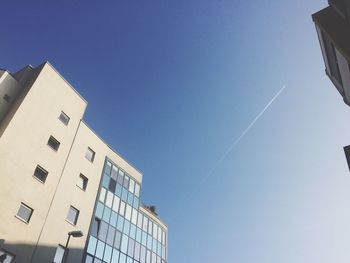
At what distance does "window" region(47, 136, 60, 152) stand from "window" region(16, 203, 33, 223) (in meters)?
5.37

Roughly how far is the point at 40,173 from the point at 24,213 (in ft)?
10.9

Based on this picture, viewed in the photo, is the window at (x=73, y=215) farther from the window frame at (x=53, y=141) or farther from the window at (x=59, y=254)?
the window frame at (x=53, y=141)

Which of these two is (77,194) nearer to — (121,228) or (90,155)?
(90,155)

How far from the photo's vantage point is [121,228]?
91.4 ft

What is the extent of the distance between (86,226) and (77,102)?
11.0 m

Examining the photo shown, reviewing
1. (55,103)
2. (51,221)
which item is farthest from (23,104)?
(51,221)

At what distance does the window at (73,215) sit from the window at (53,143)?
472 centimetres

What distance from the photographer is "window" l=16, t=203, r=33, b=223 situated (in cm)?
1931

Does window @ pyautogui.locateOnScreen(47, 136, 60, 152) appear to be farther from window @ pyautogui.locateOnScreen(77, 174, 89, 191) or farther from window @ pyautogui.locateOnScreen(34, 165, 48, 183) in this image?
window @ pyautogui.locateOnScreen(77, 174, 89, 191)

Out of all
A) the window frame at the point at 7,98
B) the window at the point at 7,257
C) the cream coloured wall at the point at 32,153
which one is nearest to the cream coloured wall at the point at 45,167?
the cream coloured wall at the point at 32,153

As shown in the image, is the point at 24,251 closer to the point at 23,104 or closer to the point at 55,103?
the point at 23,104

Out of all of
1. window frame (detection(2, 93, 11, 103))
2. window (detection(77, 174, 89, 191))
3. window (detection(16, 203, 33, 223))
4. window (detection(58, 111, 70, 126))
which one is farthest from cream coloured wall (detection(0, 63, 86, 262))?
window (detection(77, 174, 89, 191))

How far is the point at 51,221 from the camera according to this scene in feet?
69.7

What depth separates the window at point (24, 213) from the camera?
63.3 feet
